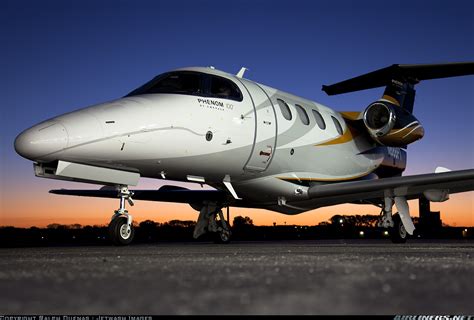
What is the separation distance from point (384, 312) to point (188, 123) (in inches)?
302

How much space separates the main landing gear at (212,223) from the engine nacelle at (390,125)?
4661 millimetres

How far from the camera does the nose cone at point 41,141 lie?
322 inches

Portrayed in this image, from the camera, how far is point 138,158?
30.3 feet

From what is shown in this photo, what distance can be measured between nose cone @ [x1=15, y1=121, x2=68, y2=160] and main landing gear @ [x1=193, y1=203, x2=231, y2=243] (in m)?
6.65

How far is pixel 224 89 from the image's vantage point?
429 inches

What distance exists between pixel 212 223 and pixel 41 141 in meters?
7.01

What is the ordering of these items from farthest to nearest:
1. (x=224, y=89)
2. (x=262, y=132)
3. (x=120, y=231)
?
(x=262, y=132), (x=224, y=89), (x=120, y=231)

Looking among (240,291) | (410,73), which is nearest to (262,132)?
(410,73)

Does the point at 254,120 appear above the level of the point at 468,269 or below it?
above

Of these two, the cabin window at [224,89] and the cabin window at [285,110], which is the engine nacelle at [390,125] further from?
the cabin window at [224,89]

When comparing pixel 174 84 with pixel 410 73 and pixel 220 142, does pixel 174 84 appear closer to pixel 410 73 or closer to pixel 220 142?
pixel 220 142

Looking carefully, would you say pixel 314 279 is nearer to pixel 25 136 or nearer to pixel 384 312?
pixel 384 312

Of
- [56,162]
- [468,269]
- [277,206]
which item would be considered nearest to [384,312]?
[468,269]

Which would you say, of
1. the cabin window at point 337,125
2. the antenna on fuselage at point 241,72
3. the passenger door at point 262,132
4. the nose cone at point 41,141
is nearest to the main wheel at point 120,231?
the nose cone at point 41,141
